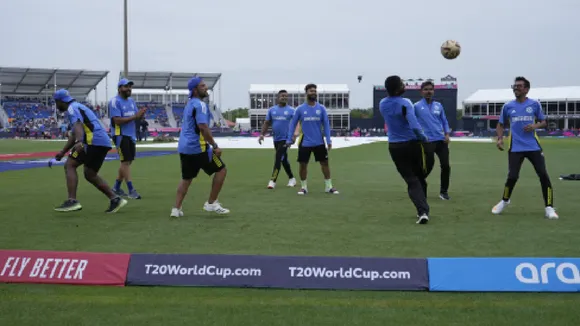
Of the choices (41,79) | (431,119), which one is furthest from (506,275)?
(41,79)

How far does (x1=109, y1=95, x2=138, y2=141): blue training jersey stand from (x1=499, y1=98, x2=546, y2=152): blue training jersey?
19.3ft

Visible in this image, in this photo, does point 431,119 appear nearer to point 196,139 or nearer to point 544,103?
point 196,139

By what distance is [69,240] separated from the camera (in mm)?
6824

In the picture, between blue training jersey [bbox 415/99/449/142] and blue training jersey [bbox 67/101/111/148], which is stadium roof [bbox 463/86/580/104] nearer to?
blue training jersey [bbox 415/99/449/142]

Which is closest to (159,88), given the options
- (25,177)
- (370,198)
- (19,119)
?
(19,119)

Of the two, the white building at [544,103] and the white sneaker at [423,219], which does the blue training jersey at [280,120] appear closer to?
the white sneaker at [423,219]

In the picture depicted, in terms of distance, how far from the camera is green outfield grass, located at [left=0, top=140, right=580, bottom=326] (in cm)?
425

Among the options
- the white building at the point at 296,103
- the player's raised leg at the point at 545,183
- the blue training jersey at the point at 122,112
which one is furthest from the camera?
the white building at the point at 296,103

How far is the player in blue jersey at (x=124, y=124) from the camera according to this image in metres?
10.6

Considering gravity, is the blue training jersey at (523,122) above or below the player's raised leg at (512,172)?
above

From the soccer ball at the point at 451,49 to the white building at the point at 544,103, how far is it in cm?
Result: 6942

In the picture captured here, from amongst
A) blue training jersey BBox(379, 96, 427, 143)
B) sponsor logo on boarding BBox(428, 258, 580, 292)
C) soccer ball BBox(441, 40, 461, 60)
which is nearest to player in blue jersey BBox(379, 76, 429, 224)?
blue training jersey BBox(379, 96, 427, 143)

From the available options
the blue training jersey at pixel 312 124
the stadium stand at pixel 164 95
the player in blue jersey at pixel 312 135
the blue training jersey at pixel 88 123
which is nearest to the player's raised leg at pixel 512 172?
the player in blue jersey at pixel 312 135

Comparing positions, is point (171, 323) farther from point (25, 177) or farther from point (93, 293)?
point (25, 177)
